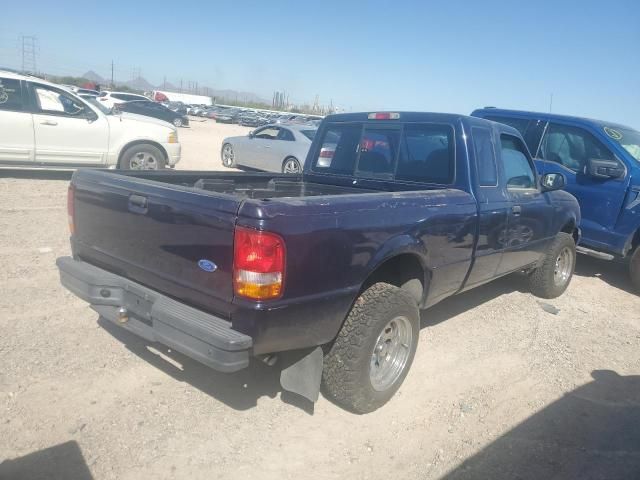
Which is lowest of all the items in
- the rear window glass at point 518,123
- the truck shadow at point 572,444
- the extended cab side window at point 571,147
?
the truck shadow at point 572,444

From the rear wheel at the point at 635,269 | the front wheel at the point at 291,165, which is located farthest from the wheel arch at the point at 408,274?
the front wheel at the point at 291,165

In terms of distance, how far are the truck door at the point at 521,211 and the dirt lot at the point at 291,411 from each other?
0.78m

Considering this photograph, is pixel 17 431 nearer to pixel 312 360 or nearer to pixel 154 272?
pixel 154 272

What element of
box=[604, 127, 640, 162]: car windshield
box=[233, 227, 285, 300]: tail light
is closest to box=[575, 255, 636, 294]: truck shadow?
box=[604, 127, 640, 162]: car windshield

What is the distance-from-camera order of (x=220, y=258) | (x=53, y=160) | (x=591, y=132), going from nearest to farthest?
(x=220, y=258), (x=591, y=132), (x=53, y=160)

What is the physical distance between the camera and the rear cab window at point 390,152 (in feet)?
13.3

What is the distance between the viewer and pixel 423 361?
405cm

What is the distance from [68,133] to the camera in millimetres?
8914

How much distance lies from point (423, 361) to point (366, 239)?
1648 mm

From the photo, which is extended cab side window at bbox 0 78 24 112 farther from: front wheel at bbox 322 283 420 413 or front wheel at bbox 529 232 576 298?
front wheel at bbox 529 232 576 298

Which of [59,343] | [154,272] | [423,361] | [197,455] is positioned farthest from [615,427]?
[59,343]

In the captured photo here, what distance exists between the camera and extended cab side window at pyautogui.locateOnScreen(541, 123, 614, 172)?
21.5 ft

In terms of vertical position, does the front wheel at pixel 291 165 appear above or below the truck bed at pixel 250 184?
below

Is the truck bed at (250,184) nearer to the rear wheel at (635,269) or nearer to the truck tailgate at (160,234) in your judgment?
the truck tailgate at (160,234)
